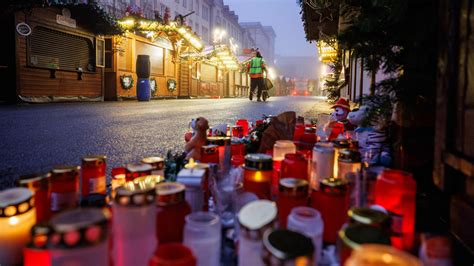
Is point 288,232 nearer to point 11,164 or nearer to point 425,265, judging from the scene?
point 425,265

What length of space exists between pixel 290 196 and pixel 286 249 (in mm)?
480

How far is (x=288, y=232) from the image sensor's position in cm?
75

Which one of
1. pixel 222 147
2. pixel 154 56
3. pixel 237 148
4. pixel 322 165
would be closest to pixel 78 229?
pixel 322 165

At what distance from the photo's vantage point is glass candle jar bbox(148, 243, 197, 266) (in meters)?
0.69

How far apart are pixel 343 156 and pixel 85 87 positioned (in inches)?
493

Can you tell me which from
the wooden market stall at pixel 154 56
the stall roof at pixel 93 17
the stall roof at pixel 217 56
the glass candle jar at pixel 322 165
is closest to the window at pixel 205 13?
the stall roof at pixel 217 56

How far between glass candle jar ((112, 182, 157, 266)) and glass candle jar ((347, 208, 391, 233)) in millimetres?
527

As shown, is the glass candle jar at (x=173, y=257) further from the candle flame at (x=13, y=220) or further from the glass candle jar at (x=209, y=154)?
the glass candle jar at (x=209, y=154)

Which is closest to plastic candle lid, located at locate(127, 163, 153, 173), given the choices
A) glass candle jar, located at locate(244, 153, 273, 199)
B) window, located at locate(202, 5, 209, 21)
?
glass candle jar, located at locate(244, 153, 273, 199)

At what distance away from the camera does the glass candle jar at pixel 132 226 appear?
867 millimetres

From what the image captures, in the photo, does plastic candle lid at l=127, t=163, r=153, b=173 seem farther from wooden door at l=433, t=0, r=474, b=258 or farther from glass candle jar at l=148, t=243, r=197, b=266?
wooden door at l=433, t=0, r=474, b=258

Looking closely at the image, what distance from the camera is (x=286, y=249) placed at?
68cm

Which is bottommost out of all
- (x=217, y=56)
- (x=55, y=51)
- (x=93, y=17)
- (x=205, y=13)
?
(x=55, y=51)

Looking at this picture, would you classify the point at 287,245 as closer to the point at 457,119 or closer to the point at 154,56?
the point at 457,119
